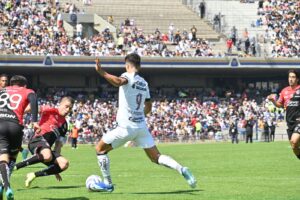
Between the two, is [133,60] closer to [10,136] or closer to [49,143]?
[10,136]

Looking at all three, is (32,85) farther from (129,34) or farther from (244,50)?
(244,50)

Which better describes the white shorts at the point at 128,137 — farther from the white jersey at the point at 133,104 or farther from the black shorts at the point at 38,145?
the black shorts at the point at 38,145

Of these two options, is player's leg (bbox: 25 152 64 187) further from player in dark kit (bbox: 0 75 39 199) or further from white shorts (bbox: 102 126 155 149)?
player in dark kit (bbox: 0 75 39 199)

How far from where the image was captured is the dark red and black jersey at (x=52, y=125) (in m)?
16.3

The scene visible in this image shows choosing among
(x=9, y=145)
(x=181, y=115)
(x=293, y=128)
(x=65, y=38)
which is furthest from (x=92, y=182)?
(x=65, y=38)

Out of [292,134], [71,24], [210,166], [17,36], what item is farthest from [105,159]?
[71,24]

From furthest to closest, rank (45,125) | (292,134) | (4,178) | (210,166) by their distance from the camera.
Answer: (210,166), (292,134), (45,125), (4,178)

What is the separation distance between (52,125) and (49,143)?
1.27 ft

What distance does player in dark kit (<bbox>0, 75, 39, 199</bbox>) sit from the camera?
12.3 meters

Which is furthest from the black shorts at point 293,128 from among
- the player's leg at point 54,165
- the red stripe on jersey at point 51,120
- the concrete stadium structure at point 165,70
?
the concrete stadium structure at point 165,70

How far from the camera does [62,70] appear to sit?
5881 cm

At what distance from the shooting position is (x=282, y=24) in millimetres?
68312

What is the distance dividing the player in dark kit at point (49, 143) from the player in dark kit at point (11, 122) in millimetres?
2342

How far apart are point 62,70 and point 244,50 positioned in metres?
15.4
